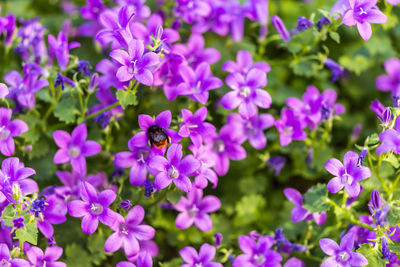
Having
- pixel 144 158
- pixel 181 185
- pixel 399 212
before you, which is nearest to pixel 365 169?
pixel 399 212

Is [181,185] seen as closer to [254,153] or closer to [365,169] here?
[365,169]

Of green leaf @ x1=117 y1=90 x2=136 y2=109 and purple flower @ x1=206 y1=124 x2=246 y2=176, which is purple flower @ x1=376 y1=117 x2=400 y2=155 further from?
green leaf @ x1=117 y1=90 x2=136 y2=109

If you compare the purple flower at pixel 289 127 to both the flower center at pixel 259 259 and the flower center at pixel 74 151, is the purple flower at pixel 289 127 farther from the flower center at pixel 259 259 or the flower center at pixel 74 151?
the flower center at pixel 74 151

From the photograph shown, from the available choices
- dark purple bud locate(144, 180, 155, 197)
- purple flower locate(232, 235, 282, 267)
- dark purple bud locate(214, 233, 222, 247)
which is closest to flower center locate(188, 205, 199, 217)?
dark purple bud locate(214, 233, 222, 247)

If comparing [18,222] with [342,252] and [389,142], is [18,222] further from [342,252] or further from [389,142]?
[389,142]

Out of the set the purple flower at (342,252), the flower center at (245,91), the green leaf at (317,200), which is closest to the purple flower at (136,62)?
the flower center at (245,91)

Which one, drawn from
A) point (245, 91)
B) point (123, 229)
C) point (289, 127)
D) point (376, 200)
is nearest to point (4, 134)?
point (123, 229)
